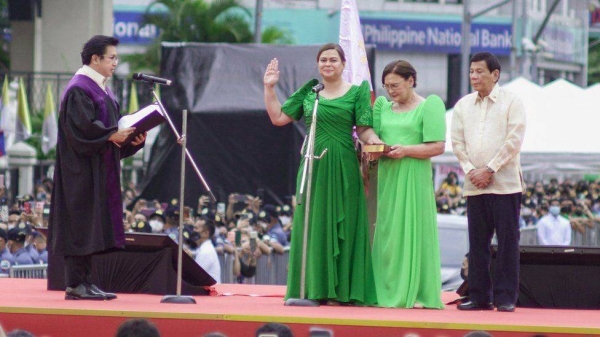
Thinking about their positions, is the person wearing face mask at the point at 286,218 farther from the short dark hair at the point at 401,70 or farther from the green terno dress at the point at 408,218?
the short dark hair at the point at 401,70

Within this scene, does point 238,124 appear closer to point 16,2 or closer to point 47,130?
point 47,130

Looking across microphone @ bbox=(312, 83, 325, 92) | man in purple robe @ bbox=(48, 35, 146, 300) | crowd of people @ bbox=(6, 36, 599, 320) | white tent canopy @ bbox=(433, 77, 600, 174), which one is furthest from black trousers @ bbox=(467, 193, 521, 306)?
white tent canopy @ bbox=(433, 77, 600, 174)

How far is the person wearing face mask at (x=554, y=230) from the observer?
19528 mm

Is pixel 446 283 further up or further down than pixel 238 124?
further down

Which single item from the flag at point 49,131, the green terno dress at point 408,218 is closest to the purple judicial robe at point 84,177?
the green terno dress at point 408,218

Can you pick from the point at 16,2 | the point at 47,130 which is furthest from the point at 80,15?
the point at 47,130

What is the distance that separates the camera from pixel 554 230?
19625 mm

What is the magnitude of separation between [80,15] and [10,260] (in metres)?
14.3

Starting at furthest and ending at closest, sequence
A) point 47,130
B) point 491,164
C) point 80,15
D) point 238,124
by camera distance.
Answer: point 80,15
point 47,130
point 238,124
point 491,164

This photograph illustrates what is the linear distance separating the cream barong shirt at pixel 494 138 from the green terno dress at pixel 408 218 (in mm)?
178

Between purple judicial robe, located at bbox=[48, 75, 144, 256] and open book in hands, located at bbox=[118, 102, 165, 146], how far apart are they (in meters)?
0.09

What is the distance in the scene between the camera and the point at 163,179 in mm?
18141

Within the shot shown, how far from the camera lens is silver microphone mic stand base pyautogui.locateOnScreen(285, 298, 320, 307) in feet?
26.8

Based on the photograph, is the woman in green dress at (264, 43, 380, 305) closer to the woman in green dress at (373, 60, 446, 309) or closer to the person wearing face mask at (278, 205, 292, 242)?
the woman in green dress at (373, 60, 446, 309)
